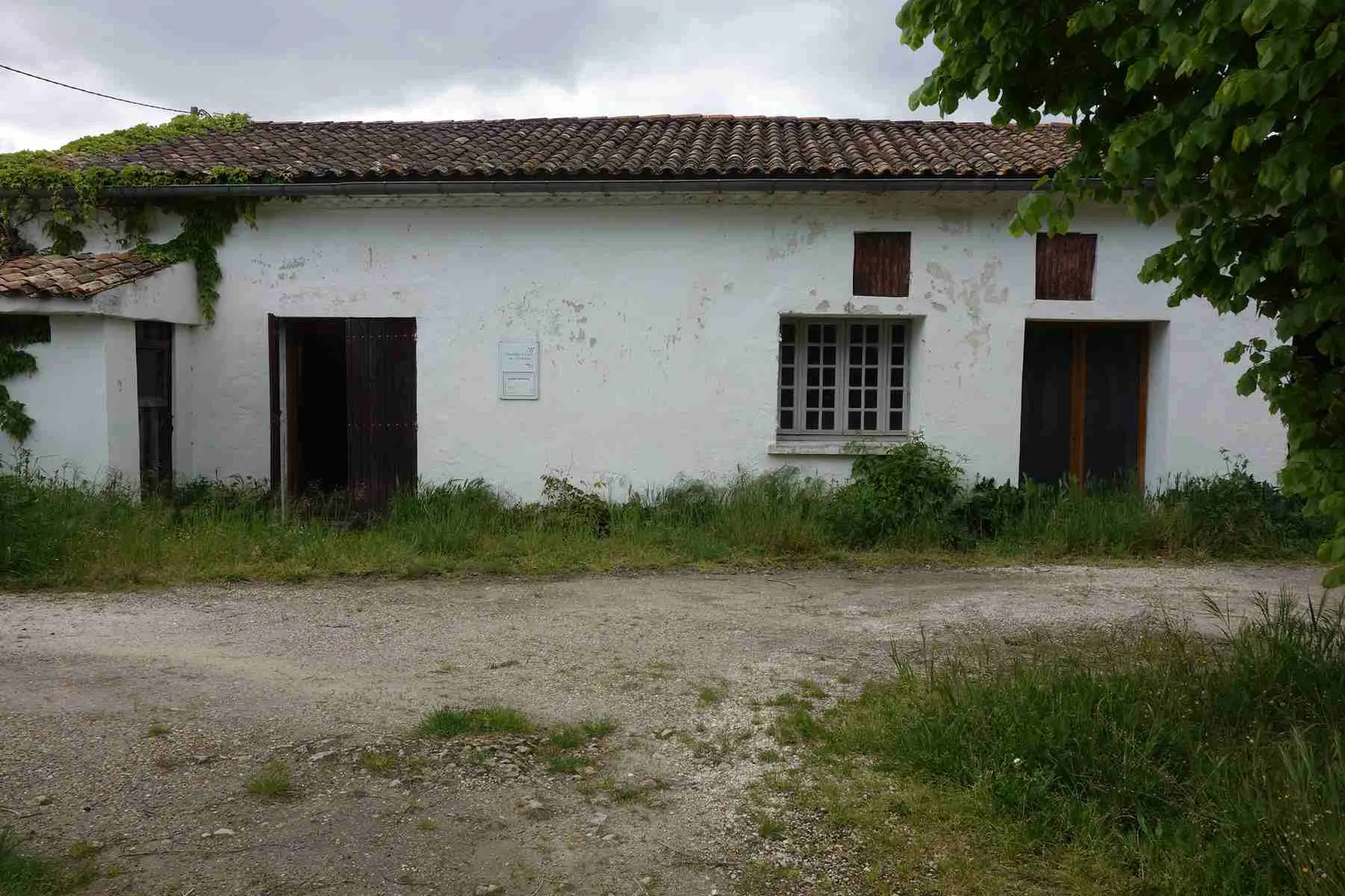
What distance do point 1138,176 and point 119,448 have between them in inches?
329

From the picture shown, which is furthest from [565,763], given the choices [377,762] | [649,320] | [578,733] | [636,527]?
[649,320]

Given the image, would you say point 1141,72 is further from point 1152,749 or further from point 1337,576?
point 1152,749

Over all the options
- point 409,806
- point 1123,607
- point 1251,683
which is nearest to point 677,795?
point 409,806

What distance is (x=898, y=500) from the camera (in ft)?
28.5

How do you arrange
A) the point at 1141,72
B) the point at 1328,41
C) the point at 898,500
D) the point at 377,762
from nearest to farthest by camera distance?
the point at 1328,41 → the point at 1141,72 → the point at 377,762 → the point at 898,500

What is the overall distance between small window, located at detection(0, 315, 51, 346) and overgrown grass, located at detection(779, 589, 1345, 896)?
748 centimetres

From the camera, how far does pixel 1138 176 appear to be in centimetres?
341

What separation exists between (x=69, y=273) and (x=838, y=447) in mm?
7161

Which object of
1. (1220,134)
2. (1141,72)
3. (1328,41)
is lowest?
(1220,134)

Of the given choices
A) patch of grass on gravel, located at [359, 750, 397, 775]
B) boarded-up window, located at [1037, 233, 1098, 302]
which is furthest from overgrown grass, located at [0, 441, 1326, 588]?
patch of grass on gravel, located at [359, 750, 397, 775]

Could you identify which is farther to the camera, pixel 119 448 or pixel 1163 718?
pixel 119 448

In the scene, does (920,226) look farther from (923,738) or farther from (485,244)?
(923,738)

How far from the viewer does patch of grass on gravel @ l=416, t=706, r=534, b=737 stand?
168 inches

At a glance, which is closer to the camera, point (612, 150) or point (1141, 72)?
point (1141, 72)
